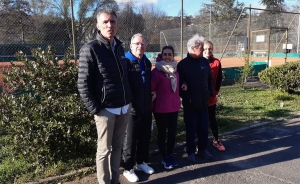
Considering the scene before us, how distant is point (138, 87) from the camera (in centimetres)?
322

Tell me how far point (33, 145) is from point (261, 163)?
128 inches

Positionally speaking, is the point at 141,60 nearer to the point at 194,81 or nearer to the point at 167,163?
the point at 194,81

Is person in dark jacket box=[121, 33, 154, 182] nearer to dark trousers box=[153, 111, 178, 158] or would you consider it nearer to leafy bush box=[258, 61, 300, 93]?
dark trousers box=[153, 111, 178, 158]

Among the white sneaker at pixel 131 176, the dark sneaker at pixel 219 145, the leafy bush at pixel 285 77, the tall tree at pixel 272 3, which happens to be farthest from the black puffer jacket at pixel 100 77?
the tall tree at pixel 272 3

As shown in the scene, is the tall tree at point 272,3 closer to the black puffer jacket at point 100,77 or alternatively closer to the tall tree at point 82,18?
the tall tree at point 82,18

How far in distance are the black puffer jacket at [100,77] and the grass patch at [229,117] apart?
1421mm

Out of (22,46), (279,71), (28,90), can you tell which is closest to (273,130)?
(279,71)

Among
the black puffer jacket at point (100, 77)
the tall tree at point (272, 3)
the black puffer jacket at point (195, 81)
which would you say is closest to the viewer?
the black puffer jacket at point (100, 77)

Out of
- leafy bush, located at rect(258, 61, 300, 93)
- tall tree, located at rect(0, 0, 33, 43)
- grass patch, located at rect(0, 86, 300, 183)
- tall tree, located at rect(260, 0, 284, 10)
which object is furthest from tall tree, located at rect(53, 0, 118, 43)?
tall tree, located at rect(260, 0, 284, 10)

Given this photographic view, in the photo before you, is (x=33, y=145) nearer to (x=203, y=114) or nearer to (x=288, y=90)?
(x=203, y=114)

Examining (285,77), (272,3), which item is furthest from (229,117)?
(272,3)

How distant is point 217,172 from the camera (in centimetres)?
371

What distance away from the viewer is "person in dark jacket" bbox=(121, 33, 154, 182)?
127 inches

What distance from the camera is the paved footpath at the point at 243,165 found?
11.5ft
